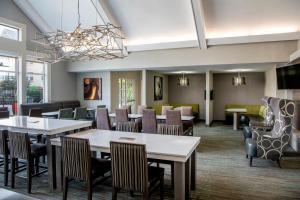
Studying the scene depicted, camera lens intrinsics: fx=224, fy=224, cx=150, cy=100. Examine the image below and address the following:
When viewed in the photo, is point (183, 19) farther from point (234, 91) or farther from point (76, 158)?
point (234, 91)

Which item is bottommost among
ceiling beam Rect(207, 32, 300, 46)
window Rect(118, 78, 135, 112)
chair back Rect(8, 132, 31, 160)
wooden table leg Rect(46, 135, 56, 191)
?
wooden table leg Rect(46, 135, 56, 191)

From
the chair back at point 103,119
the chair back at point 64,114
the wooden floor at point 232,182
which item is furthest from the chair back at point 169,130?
the chair back at point 64,114

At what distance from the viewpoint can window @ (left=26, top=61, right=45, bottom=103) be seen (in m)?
8.24

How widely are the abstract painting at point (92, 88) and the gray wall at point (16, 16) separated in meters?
2.64

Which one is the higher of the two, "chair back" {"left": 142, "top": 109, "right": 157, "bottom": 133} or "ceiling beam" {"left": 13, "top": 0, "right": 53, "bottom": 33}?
"ceiling beam" {"left": 13, "top": 0, "right": 53, "bottom": 33}

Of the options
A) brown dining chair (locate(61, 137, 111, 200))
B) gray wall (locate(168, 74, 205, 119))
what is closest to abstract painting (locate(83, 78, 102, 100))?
gray wall (locate(168, 74, 205, 119))

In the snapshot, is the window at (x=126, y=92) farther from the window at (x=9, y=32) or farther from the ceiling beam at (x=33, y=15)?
the window at (x=9, y=32)

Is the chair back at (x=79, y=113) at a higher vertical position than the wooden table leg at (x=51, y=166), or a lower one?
higher

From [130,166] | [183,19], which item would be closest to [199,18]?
[183,19]

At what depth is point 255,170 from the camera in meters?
4.28

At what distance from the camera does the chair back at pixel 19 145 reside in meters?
3.29

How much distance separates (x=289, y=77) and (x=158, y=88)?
6.24 metres

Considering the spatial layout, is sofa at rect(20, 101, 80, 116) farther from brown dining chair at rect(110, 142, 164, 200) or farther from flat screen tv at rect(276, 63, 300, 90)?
flat screen tv at rect(276, 63, 300, 90)

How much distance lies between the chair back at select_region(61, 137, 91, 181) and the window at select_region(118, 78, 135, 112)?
7.51 meters
